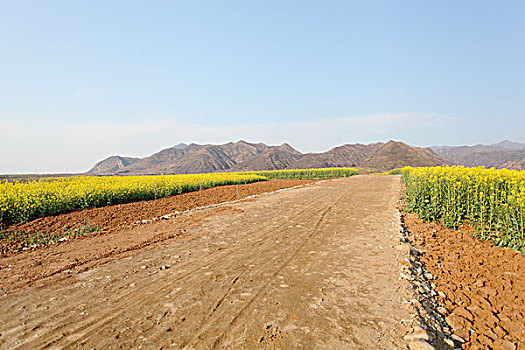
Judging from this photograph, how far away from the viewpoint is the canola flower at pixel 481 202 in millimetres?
5840

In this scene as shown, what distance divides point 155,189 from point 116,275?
13812 millimetres

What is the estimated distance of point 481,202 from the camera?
701cm

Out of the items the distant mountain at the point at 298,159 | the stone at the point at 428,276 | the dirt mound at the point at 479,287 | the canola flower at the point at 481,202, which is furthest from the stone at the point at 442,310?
the distant mountain at the point at 298,159

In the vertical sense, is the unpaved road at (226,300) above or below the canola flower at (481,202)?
below

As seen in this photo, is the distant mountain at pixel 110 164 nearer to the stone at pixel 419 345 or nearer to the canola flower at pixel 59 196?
the canola flower at pixel 59 196

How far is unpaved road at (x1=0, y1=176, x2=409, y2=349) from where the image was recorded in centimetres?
319

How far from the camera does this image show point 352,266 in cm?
530

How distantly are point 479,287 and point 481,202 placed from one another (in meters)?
3.39

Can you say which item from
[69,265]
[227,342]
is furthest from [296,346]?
[69,265]

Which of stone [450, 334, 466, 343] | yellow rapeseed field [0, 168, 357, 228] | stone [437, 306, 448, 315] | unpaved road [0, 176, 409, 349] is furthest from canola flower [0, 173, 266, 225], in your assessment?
stone [450, 334, 466, 343]

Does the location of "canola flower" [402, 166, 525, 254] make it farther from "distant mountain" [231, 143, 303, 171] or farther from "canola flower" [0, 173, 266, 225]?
"distant mountain" [231, 143, 303, 171]

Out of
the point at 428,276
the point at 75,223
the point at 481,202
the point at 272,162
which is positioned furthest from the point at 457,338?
the point at 272,162

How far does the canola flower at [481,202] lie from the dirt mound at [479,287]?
0.43m

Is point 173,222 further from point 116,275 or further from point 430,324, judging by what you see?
point 430,324
